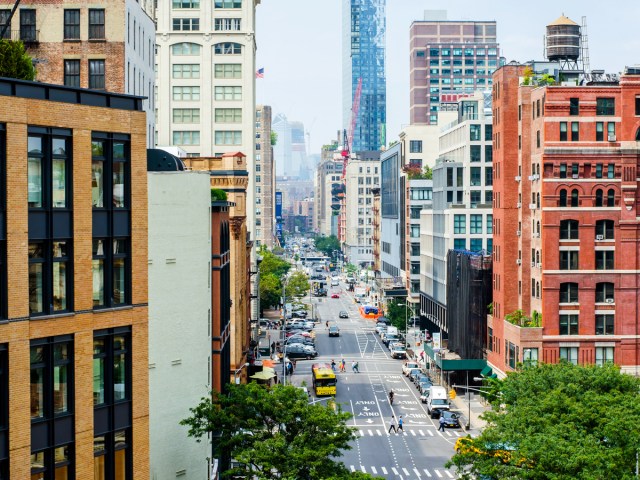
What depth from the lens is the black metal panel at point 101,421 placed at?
121ft

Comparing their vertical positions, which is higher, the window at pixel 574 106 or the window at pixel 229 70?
the window at pixel 229 70

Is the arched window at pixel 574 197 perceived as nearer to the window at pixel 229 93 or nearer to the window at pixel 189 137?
the window at pixel 229 93

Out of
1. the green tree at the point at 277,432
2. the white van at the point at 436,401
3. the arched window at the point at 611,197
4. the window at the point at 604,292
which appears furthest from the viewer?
the white van at the point at 436,401

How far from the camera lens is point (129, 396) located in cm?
3856

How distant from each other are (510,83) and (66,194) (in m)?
75.6

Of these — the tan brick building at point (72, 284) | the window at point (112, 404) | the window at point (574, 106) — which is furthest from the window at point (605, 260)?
the window at point (112, 404)

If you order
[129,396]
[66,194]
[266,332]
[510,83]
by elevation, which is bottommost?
[266,332]

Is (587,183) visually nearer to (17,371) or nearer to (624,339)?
(624,339)

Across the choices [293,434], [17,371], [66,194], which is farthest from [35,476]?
[293,434]

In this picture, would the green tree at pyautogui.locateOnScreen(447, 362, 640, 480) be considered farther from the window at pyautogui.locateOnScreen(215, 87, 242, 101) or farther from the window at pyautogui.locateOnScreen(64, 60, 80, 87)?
the window at pyautogui.locateOnScreen(215, 87, 242, 101)

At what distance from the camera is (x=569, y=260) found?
97.9 meters

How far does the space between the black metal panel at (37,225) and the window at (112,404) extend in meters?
4.12

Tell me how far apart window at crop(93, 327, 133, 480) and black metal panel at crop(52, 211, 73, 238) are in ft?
11.7

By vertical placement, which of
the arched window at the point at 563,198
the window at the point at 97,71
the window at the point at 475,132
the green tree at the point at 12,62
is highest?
the window at the point at 475,132
